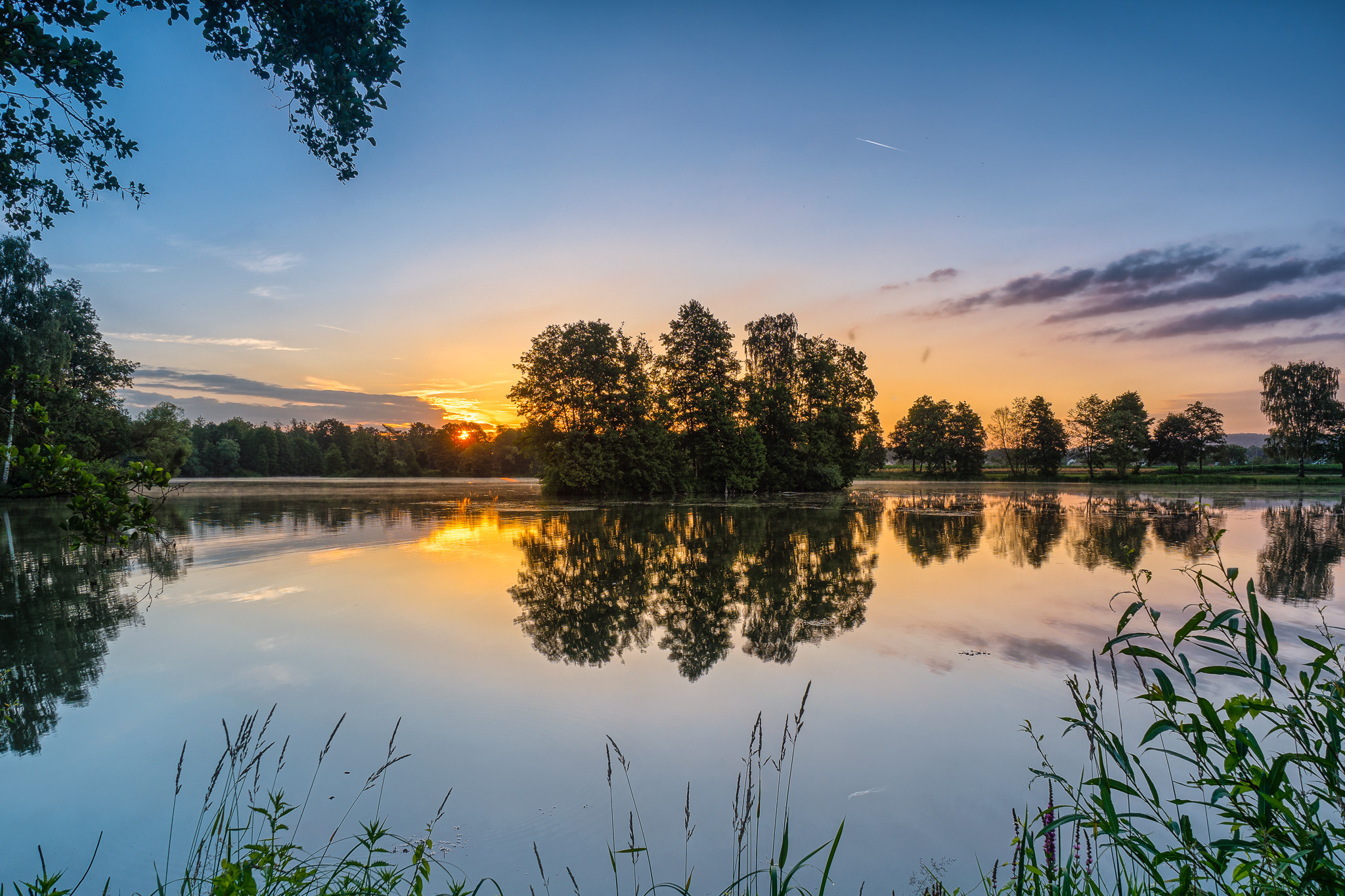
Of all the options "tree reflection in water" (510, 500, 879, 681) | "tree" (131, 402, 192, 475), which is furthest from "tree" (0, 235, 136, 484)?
"tree reflection in water" (510, 500, 879, 681)

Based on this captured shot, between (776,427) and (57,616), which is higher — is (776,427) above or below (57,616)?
above

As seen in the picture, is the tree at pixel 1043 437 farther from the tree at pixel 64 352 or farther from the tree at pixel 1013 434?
the tree at pixel 64 352

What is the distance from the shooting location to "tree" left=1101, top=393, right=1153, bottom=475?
64.1 m

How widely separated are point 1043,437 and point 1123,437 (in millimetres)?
8755

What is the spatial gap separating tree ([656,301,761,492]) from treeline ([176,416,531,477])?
47.4 m

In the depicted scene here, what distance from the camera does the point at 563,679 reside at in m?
6.18

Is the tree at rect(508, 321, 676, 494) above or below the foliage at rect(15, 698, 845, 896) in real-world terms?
above

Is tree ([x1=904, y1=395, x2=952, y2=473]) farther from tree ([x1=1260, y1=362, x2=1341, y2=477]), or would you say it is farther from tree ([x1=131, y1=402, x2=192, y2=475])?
tree ([x1=131, y1=402, x2=192, y2=475])

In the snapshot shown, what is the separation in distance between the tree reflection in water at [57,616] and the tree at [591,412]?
20.8m

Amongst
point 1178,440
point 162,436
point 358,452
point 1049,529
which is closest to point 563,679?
point 1049,529

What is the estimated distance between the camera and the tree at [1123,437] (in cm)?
6412

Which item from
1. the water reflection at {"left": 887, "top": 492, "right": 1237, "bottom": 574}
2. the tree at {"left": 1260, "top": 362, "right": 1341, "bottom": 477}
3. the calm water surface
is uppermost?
the tree at {"left": 1260, "top": 362, "right": 1341, "bottom": 477}

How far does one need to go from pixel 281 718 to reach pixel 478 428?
8862 centimetres

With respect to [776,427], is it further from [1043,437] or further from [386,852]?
[1043,437]
